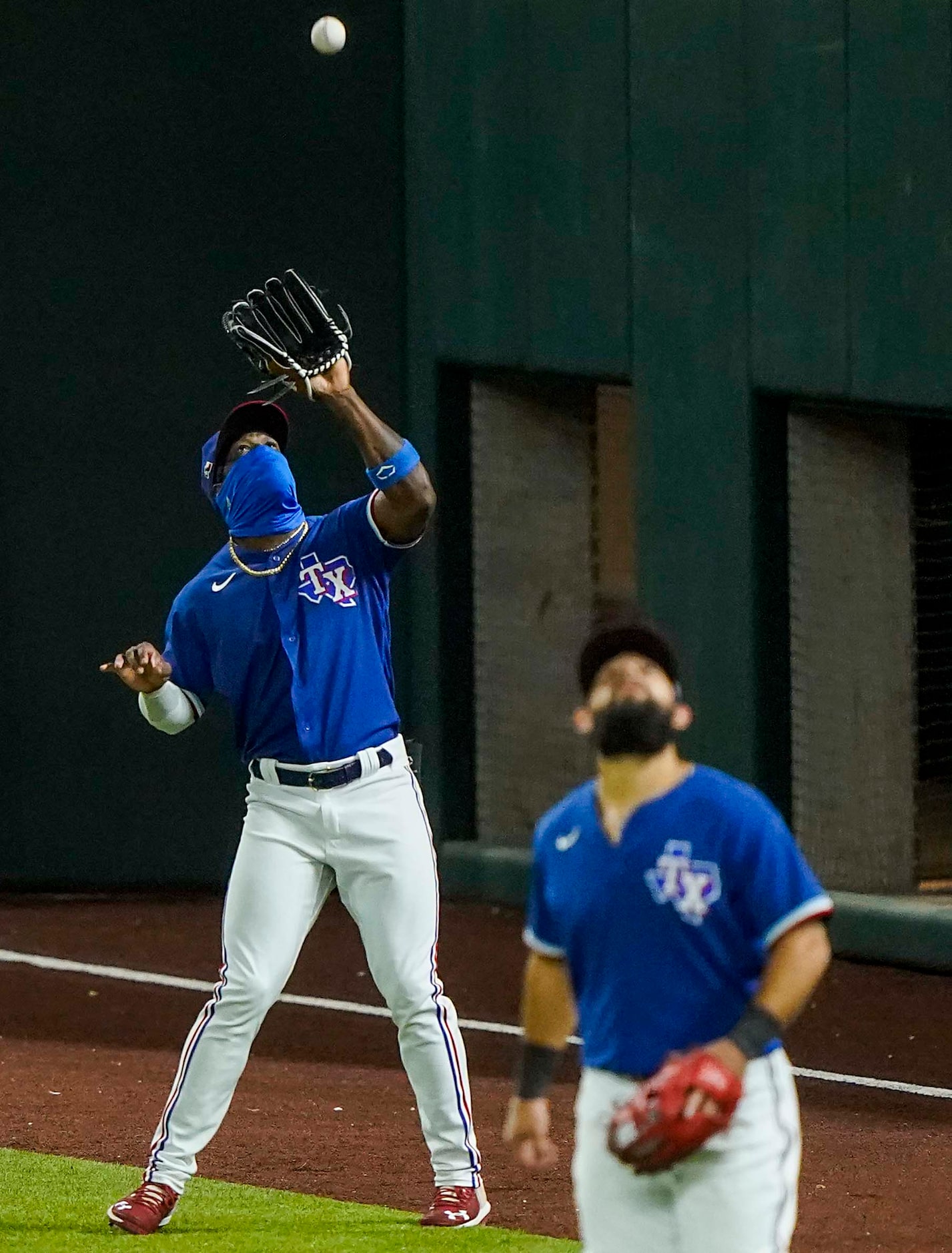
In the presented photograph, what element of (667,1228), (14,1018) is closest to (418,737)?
(14,1018)

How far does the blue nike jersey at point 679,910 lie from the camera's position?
4012 mm

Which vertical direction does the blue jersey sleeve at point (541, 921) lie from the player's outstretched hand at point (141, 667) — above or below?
below

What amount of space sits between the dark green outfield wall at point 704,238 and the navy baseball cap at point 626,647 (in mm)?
6193

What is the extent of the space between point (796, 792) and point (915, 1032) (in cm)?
210

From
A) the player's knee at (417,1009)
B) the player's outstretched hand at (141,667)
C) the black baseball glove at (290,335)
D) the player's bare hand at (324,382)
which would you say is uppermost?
the black baseball glove at (290,335)

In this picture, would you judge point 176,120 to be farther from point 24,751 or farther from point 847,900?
point 847,900

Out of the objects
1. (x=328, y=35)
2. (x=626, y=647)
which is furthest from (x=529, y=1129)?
(x=328, y=35)

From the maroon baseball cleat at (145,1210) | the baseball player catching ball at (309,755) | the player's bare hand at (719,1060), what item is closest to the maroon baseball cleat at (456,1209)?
the baseball player catching ball at (309,755)

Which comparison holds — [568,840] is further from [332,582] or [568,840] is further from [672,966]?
[332,582]

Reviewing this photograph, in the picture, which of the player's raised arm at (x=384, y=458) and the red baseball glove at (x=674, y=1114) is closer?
the red baseball glove at (x=674, y=1114)

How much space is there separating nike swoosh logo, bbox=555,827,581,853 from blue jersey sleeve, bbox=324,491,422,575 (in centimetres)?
235

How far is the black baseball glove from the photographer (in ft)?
20.6

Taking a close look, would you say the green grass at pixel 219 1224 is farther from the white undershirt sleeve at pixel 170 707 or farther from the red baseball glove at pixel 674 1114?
the red baseball glove at pixel 674 1114

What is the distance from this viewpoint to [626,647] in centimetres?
422
